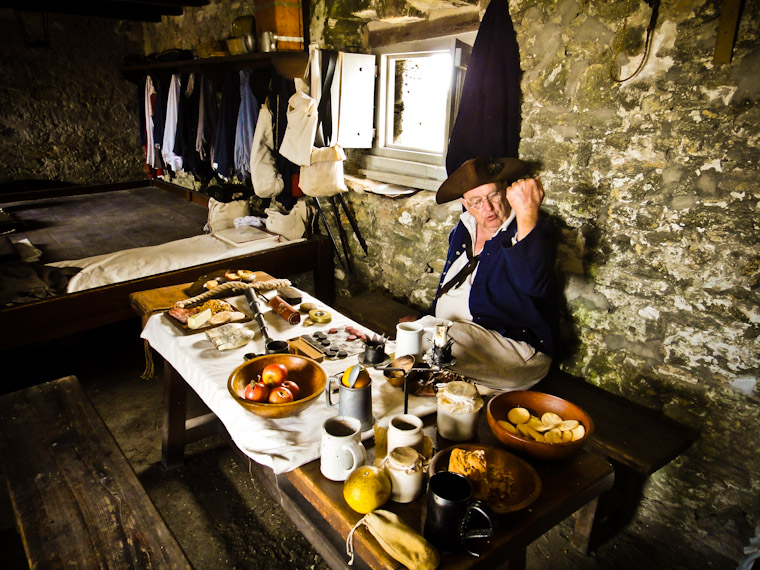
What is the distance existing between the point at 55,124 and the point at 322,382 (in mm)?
6911

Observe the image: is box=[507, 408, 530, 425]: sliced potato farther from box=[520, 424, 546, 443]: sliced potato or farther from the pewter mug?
the pewter mug

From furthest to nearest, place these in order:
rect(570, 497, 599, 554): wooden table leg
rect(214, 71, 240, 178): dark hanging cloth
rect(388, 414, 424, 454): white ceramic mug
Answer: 1. rect(214, 71, 240, 178): dark hanging cloth
2. rect(570, 497, 599, 554): wooden table leg
3. rect(388, 414, 424, 454): white ceramic mug

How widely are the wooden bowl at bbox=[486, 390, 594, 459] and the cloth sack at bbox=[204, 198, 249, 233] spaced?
10.7 ft

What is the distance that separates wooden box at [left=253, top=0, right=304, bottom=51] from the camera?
3770 mm

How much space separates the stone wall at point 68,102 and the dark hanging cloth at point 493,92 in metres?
6.30

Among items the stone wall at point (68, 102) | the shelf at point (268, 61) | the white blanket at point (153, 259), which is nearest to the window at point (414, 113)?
the shelf at point (268, 61)

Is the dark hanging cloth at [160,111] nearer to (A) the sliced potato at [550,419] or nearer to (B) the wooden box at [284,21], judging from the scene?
(B) the wooden box at [284,21]

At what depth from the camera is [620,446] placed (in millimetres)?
1981

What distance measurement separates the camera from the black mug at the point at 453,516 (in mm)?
1021

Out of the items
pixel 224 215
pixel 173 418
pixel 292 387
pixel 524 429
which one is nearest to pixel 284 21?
pixel 224 215

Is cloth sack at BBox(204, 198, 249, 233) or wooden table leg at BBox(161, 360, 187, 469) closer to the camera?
wooden table leg at BBox(161, 360, 187, 469)

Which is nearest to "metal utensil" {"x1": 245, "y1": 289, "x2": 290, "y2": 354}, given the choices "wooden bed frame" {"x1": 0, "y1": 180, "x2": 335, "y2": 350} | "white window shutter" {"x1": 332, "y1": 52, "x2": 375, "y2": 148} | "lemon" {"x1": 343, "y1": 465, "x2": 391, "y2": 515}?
"lemon" {"x1": 343, "y1": 465, "x2": 391, "y2": 515}

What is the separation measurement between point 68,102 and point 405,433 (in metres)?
7.45

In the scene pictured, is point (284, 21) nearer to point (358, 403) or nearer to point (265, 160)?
point (265, 160)
